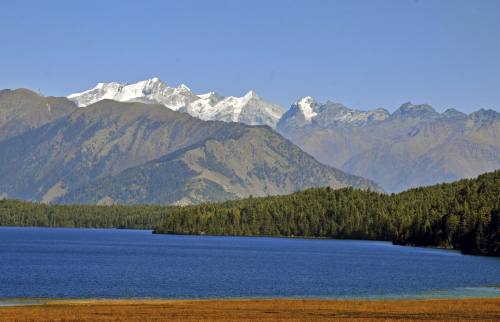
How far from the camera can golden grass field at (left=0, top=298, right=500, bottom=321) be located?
7944 cm

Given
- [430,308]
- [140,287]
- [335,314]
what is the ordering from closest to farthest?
[335,314]
[430,308]
[140,287]

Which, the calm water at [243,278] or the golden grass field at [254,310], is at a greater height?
the calm water at [243,278]

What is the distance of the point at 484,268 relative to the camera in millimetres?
168750

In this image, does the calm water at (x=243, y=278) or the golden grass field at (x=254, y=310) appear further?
the calm water at (x=243, y=278)

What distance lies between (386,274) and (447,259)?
45.9 m

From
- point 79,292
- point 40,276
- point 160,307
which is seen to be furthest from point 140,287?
point 160,307

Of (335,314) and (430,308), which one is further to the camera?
(430,308)

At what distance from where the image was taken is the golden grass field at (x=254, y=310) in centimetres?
7944

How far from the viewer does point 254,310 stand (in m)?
88.4

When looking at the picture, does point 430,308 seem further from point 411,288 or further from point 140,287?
point 140,287

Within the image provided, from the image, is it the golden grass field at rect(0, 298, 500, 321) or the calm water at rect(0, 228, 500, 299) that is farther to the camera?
the calm water at rect(0, 228, 500, 299)

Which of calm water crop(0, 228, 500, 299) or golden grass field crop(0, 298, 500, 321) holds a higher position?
calm water crop(0, 228, 500, 299)

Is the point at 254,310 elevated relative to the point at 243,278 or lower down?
lower down

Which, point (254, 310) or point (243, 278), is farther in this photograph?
point (243, 278)
